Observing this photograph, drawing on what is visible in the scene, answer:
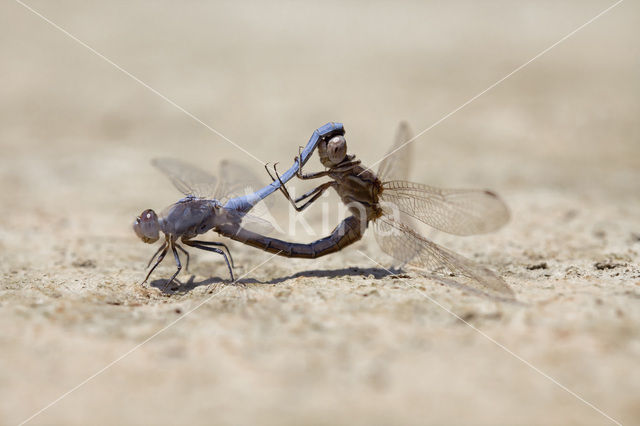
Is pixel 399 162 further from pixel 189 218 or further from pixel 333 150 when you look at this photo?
pixel 189 218

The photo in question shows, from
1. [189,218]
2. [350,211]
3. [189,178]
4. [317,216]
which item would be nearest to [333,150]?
[350,211]

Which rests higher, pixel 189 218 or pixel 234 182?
pixel 234 182

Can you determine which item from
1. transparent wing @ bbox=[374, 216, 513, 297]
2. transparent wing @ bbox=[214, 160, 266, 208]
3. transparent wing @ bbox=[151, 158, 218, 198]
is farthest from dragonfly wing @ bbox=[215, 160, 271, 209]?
transparent wing @ bbox=[374, 216, 513, 297]

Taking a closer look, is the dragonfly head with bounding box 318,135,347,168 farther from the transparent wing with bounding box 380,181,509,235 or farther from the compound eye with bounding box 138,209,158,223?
the compound eye with bounding box 138,209,158,223

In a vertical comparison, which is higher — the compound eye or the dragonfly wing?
the dragonfly wing

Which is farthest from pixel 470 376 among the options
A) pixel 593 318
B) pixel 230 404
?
pixel 230 404

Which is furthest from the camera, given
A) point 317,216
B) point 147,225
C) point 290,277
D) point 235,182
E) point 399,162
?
point 317,216
